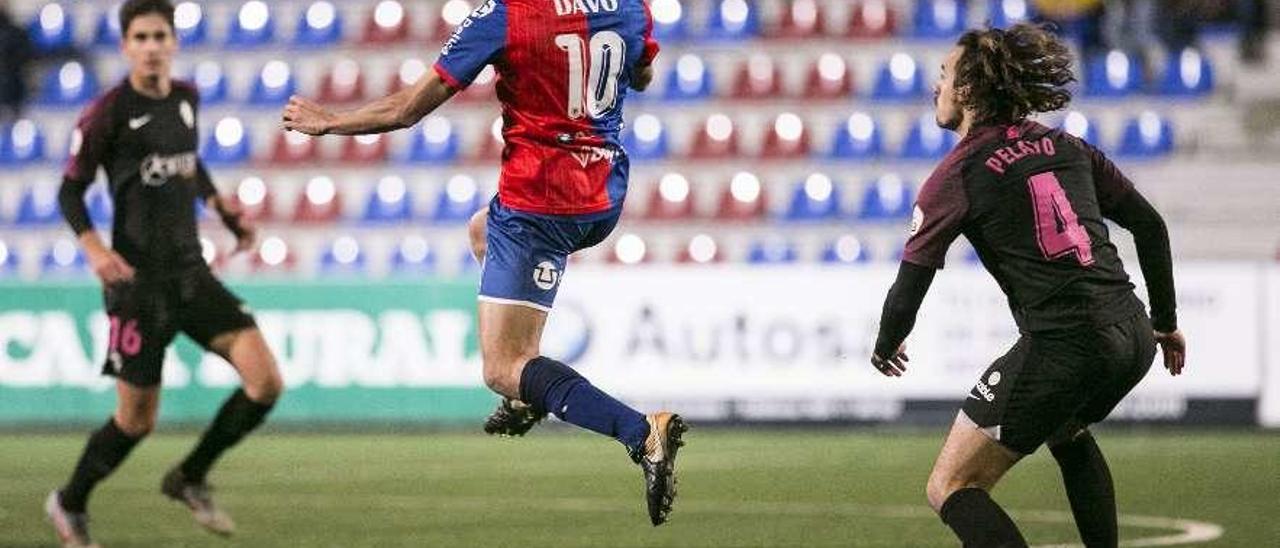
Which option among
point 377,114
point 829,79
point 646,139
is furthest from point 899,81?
point 377,114

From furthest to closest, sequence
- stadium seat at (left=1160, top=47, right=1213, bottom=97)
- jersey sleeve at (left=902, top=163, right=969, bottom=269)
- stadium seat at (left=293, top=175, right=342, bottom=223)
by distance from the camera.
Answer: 1. stadium seat at (left=293, top=175, right=342, bottom=223)
2. stadium seat at (left=1160, top=47, right=1213, bottom=97)
3. jersey sleeve at (left=902, top=163, right=969, bottom=269)

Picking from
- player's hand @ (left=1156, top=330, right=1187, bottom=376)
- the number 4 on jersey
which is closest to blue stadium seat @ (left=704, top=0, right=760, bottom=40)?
player's hand @ (left=1156, top=330, right=1187, bottom=376)

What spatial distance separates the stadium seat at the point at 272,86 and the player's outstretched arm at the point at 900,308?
566 inches

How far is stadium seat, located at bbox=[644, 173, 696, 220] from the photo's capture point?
17953 millimetres

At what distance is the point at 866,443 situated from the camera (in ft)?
46.6

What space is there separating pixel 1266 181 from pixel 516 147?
12.3 m

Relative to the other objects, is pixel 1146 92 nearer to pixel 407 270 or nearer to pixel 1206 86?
pixel 1206 86

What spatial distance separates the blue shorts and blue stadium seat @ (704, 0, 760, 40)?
1238 cm

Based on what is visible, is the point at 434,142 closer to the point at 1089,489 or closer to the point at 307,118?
the point at 307,118

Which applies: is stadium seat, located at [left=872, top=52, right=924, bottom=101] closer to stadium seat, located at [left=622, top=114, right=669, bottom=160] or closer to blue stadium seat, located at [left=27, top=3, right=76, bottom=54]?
stadium seat, located at [left=622, top=114, right=669, bottom=160]

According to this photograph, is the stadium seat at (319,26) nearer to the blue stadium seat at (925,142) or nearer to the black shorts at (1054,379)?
the blue stadium seat at (925,142)

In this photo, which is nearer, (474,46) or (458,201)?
(474,46)

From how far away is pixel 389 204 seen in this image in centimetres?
1848

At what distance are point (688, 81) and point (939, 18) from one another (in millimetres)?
2355
